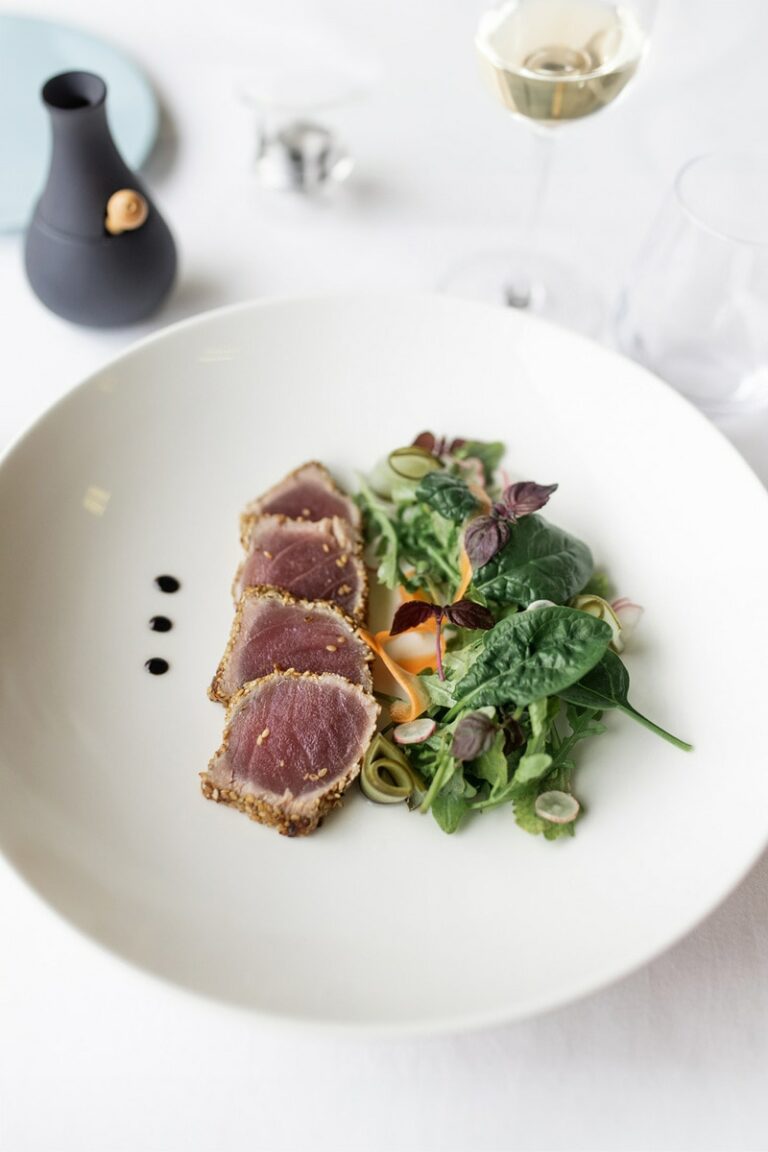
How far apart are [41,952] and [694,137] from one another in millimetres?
2533

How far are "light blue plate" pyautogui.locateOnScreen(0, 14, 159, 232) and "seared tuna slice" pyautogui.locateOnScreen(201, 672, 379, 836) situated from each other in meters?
1.47

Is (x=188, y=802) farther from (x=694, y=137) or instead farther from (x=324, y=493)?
(x=694, y=137)

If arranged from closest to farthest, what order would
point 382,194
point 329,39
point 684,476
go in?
point 684,476, point 382,194, point 329,39

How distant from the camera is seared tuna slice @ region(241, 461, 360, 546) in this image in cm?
192

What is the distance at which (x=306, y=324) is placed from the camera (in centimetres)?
203

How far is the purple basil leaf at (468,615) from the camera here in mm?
1655

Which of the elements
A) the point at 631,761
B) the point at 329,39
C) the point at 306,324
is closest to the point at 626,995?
the point at 631,761

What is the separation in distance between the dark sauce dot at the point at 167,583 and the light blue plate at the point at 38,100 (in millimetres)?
1118

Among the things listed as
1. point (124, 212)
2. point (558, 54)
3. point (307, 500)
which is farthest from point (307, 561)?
point (558, 54)

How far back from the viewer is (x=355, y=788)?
1.61 m

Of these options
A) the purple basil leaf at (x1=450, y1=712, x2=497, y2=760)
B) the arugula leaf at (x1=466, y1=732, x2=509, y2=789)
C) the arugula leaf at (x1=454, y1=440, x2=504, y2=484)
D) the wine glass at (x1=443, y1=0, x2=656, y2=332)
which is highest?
the wine glass at (x1=443, y1=0, x2=656, y2=332)

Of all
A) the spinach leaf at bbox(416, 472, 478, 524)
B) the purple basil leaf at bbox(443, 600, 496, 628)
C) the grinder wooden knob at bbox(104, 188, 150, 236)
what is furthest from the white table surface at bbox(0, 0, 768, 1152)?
the spinach leaf at bbox(416, 472, 478, 524)

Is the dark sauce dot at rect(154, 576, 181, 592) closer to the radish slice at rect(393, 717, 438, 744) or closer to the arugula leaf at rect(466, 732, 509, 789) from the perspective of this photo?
the radish slice at rect(393, 717, 438, 744)

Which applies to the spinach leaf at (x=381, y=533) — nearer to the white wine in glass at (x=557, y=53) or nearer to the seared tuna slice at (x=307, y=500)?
the seared tuna slice at (x=307, y=500)
